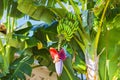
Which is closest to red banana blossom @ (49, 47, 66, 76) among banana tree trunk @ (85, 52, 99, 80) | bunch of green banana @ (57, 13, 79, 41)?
bunch of green banana @ (57, 13, 79, 41)

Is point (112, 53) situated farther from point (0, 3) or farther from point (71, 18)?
point (0, 3)

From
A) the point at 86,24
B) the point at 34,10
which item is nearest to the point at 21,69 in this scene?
the point at 34,10

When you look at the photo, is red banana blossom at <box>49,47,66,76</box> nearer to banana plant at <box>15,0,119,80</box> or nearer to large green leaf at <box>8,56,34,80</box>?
banana plant at <box>15,0,119,80</box>

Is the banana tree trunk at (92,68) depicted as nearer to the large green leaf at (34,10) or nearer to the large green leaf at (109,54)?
the large green leaf at (109,54)

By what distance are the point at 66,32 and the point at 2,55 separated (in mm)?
689

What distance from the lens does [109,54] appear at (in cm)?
221

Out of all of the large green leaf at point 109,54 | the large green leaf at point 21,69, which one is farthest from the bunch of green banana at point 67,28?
the large green leaf at point 21,69

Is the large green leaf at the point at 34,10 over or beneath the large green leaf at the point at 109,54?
over

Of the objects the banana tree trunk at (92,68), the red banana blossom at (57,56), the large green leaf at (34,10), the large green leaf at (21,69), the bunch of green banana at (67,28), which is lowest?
the large green leaf at (21,69)

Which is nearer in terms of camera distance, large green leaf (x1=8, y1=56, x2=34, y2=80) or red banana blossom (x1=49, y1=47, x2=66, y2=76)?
red banana blossom (x1=49, y1=47, x2=66, y2=76)

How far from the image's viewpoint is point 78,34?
2162 millimetres

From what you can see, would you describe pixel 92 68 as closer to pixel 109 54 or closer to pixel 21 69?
pixel 109 54

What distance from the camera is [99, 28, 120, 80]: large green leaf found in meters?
2.18

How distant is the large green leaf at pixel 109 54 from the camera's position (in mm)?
2182
